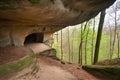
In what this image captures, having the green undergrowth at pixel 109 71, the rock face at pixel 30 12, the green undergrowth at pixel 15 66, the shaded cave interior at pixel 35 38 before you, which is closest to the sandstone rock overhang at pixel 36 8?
the rock face at pixel 30 12

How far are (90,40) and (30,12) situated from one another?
2692 cm

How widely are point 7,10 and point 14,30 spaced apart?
3.88m

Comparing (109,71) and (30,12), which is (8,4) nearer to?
(30,12)

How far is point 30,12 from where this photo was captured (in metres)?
9.99

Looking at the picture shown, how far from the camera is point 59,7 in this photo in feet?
36.8

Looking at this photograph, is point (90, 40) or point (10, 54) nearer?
point (10, 54)

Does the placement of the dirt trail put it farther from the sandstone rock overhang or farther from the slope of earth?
the sandstone rock overhang

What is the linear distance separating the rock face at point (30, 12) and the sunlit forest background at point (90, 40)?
1090cm

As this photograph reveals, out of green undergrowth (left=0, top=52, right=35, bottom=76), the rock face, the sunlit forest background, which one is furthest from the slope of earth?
the sunlit forest background

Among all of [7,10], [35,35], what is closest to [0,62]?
[7,10]

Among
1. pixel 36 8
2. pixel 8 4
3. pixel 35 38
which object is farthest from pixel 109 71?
pixel 35 38

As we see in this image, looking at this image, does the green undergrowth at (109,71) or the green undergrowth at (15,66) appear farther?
the green undergrowth at (109,71)

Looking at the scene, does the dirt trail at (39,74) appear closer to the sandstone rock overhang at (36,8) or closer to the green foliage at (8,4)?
the sandstone rock overhang at (36,8)

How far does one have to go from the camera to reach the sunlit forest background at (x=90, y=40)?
1127 inches
